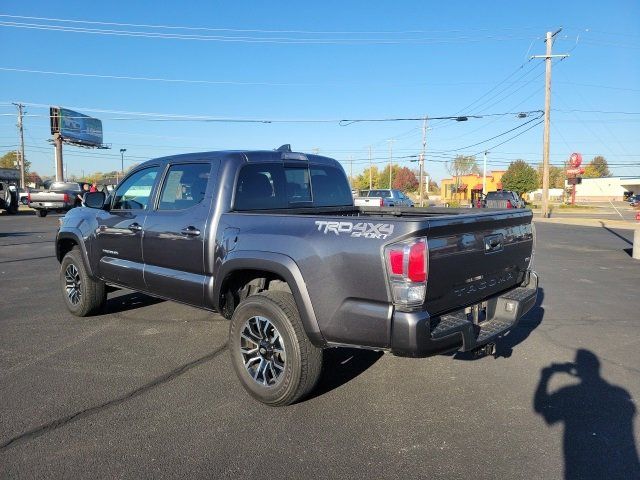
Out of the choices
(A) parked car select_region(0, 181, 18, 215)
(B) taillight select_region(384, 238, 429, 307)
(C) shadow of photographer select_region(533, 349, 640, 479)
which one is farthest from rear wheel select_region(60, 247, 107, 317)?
(A) parked car select_region(0, 181, 18, 215)

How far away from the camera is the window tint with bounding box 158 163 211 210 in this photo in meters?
4.47

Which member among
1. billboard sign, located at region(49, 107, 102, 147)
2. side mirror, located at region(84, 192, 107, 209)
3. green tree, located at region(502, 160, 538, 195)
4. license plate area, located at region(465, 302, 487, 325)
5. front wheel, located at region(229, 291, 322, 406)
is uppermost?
billboard sign, located at region(49, 107, 102, 147)

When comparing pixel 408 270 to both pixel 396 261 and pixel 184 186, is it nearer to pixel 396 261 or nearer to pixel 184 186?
pixel 396 261

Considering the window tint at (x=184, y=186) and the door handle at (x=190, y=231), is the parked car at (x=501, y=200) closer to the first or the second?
the window tint at (x=184, y=186)

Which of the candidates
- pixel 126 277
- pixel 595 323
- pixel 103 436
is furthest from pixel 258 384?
pixel 595 323

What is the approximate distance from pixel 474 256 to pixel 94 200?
431cm

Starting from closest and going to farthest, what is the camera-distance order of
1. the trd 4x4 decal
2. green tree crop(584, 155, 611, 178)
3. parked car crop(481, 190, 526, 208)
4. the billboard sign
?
the trd 4x4 decal → parked car crop(481, 190, 526, 208) → the billboard sign → green tree crop(584, 155, 611, 178)

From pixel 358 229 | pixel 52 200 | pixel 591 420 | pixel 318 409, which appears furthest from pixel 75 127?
pixel 591 420

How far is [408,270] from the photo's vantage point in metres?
2.97

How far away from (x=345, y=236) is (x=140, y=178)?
10.0ft

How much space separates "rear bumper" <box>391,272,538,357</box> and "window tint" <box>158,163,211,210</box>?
7.46ft

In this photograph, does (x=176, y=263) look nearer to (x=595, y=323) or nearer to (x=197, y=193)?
(x=197, y=193)

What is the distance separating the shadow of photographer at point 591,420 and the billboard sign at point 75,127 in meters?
53.3

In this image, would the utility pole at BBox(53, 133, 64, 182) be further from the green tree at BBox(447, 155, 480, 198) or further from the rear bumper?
the green tree at BBox(447, 155, 480, 198)
